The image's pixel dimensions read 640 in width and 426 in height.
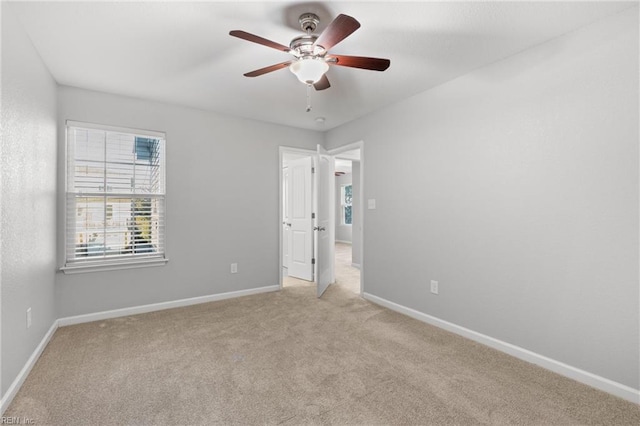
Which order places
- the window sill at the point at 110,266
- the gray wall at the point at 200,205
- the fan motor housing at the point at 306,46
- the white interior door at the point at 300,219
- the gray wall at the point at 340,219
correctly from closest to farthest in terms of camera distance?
the fan motor housing at the point at 306,46 → the window sill at the point at 110,266 → the gray wall at the point at 200,205 → the white interior door at the point at 300,219 → the gray wall at the point at 340,219

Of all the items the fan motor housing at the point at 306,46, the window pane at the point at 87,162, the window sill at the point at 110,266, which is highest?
the fan motor housing at the point at 306,46

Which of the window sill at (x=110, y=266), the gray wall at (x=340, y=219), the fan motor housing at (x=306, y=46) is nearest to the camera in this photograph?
the fan motor housing at (x=306, y=46)

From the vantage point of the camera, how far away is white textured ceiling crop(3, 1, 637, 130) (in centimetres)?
196

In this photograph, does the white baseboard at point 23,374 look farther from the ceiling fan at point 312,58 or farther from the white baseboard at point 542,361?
the white baseboard at point 542,361

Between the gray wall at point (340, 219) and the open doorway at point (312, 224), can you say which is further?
the gray wall at point (340, 219)

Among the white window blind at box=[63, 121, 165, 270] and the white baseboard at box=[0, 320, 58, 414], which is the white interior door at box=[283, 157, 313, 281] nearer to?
the white window blind at box=[63, 121, 165, 270]

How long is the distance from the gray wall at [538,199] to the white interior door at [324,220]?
125 centimetres

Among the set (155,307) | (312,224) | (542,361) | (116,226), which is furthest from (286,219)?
(542,361)

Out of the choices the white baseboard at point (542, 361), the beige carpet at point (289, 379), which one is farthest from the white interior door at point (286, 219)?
the white baseboard at point (542, 361)

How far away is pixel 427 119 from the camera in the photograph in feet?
10.8

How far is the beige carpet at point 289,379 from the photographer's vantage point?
5.94 feet

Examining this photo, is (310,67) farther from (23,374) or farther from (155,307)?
(155,307)

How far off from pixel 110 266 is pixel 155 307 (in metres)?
0.68

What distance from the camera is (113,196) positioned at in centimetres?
340
